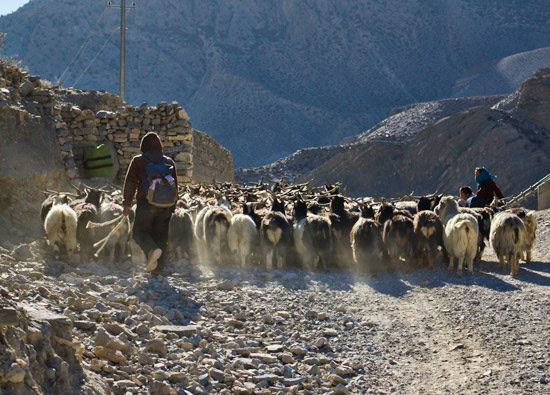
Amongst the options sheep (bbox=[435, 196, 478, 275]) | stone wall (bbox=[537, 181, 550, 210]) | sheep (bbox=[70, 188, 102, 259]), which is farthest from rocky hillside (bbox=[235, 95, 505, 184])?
sheep (bbox=[435, 196, 478, 275])

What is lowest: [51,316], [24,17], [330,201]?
[51,316]

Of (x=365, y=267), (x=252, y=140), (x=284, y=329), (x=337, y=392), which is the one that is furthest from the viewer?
(x=252, y=140)

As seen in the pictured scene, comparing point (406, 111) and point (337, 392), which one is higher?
point (406, 111)

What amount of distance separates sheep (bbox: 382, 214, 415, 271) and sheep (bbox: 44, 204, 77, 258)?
4.73m

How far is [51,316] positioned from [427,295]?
5525mm

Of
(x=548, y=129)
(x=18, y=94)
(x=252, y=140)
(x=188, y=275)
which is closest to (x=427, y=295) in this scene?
(x=188, y=275)

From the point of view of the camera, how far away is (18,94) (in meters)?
14.5

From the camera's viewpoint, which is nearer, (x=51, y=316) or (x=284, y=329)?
(x=51, y=316)

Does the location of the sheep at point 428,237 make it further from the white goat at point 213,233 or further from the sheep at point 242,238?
the white goat at point 213,233

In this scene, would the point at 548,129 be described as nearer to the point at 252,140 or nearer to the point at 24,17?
the point at 252,140

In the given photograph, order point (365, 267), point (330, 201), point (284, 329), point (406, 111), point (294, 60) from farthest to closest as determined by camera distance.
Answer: point (294, 60) → point (406, 111) → point (330, 201) → point (365, 267) → point (284, 329)

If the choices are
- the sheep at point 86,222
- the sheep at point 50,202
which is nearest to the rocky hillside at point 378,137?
the sheep at point 86,222

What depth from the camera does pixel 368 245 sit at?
1138 centimetres

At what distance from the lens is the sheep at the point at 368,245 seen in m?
11.4
